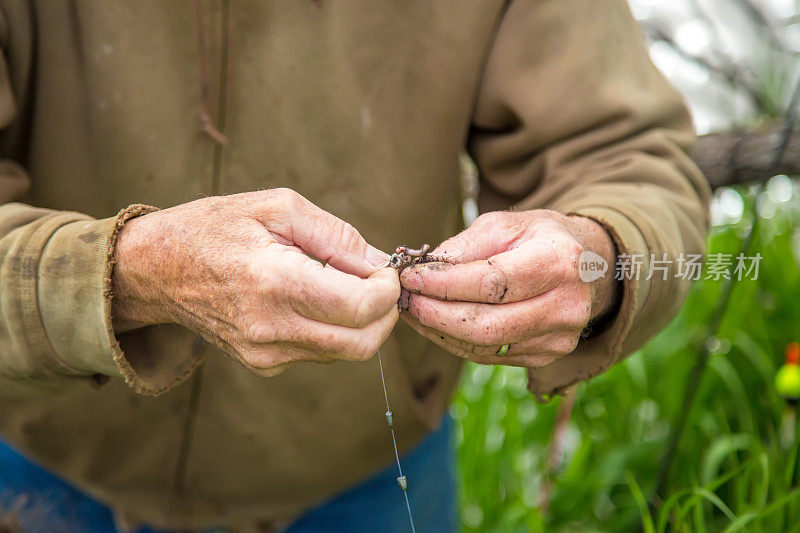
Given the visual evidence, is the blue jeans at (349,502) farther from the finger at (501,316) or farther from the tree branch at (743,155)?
the tree branch at (743,155)

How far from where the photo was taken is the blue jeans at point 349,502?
1622 millimetres

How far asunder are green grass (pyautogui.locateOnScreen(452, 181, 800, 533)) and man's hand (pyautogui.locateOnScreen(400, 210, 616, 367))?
1051 millimetres

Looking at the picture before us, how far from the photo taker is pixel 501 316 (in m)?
1.14

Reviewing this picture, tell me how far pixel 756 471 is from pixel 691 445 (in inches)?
13.9

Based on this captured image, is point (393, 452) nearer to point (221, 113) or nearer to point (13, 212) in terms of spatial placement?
point (221, 113)

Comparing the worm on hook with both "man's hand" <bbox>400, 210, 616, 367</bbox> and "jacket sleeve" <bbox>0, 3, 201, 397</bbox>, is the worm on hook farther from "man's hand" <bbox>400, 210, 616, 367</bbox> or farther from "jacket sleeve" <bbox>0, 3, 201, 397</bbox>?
"jacket sleeve" <bbox>0, 3, 201, 397</bbox>

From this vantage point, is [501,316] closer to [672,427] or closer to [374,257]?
[374,257]

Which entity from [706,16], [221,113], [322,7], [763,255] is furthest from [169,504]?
[706,16]

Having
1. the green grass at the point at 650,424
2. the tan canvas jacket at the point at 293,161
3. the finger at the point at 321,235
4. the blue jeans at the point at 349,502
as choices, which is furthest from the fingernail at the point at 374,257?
the green grass at the point at 650,424

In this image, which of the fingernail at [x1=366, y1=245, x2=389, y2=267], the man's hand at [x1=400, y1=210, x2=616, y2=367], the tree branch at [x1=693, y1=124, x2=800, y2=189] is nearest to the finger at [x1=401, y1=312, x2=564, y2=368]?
the man's hand at [x1=400, y1=210, x2=616, y2=367]

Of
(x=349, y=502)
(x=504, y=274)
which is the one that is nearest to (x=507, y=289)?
(x=504, y=274)

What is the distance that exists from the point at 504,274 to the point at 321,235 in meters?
0.30

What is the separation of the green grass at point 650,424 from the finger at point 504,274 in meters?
1.14

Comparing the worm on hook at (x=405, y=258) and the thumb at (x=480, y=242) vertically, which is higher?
the thumb at (x=480, y=242)
